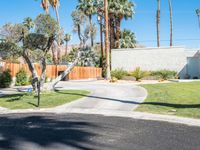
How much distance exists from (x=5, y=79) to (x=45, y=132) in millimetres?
20091

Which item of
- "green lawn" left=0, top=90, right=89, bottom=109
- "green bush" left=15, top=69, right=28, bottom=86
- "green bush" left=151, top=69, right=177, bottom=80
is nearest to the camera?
"green lawn" left=0, top=90, right=89, bottom=109

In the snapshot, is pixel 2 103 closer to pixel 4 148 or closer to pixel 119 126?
pixel 119 126

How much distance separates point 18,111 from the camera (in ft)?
47.0

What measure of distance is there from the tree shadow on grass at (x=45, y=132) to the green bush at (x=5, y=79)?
52.9 feet

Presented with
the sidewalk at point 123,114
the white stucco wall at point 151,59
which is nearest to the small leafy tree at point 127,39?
the white stucco wall at point 151,59

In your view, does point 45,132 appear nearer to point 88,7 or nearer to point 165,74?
point 165,74

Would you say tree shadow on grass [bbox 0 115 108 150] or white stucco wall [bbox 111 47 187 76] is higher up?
white stucco wall [bbox 111 47 187 76]

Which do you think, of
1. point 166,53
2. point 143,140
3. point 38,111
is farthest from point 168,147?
point 166,53

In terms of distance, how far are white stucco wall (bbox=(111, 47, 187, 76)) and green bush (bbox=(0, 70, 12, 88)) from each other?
1536cm

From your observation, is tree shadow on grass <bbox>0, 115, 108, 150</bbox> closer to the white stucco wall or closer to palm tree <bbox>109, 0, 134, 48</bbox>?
the white stucco wall

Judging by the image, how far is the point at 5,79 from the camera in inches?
1101

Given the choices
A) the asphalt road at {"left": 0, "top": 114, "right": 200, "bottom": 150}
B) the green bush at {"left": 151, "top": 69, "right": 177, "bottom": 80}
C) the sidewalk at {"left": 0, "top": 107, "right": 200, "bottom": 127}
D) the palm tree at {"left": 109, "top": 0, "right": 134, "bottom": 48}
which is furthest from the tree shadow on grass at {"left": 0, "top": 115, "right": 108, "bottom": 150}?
the palm tree at {"left": 109, "top": 0, "right": 134, "bottom": 48}

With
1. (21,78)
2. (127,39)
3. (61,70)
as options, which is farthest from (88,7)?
(21,78)

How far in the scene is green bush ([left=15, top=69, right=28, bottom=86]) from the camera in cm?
2961
